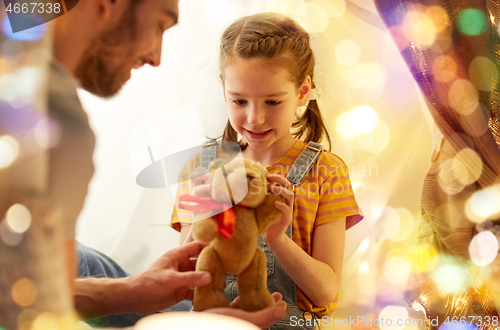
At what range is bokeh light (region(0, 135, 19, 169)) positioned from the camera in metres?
0.26

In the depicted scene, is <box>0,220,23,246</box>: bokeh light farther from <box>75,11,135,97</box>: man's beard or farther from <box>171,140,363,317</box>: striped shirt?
<box>171,140,363,317</box>: striped shirt

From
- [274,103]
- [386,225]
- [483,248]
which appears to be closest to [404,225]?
[386,225]

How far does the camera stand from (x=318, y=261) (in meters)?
0.56

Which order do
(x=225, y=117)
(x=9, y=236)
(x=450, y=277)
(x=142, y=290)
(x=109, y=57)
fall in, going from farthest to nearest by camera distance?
(x=225, y=117), (x=450, y=277), (x=142, y=290), (x=109, y=57), (x=9, y=236)

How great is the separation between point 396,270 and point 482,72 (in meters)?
0.38

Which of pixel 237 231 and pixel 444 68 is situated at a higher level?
pixel 444 68

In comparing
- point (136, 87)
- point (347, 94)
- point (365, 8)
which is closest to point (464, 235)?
point (347, 94)

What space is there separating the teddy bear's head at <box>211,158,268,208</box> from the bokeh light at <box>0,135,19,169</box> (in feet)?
0.56

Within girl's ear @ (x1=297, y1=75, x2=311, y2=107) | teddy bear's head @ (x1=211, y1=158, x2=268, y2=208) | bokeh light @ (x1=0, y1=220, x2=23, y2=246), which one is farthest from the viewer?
girl's ear @ (x1=297, y1=75, x2=311, y2=107)

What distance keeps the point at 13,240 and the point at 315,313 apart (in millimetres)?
472

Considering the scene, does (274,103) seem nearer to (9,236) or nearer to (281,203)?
(281,203)

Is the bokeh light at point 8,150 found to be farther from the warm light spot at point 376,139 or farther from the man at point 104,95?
the warm light spot at point 376,139

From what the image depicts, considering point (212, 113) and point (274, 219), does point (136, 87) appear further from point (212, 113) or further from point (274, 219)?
point (274, 219)

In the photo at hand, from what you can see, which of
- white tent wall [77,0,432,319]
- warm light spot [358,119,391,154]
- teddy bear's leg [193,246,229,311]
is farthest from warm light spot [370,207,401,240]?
teddy bear's leg [193,246,229,311]
